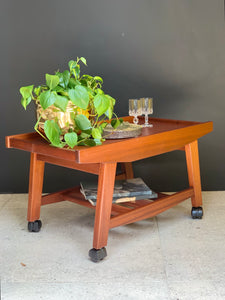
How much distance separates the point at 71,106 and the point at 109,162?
13.4 inches

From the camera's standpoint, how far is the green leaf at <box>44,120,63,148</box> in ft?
6.84

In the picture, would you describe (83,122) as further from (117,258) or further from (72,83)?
(117,258)

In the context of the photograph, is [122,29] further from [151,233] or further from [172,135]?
[151,233]

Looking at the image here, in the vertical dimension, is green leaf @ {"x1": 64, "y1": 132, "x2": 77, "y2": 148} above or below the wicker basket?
below

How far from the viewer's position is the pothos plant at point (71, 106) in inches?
82.1

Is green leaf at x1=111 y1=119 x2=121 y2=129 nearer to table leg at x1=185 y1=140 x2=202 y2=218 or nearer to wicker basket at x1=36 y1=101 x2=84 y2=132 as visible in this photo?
wicker basket at x1=36 y1=101 x2=84 y2=132

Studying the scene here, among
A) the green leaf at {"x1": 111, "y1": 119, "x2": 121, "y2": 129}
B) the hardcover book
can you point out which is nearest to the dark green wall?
the hardcover book

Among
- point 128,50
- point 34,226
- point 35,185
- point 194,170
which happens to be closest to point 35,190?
point 35,185

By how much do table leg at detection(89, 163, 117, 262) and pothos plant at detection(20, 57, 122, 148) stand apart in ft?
0.48

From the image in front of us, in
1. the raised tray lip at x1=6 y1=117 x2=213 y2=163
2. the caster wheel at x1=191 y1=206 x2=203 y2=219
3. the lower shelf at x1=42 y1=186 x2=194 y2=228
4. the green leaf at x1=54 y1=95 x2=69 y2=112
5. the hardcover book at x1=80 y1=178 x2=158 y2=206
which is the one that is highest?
the green leaf at x1=54 y1=95 x2=69 y2=112

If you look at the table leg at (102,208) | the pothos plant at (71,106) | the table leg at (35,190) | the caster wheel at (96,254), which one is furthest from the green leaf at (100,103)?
the caster wheel at (96,254)

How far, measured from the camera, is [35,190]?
8.18 feet

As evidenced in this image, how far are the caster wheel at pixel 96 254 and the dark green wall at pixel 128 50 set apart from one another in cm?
133

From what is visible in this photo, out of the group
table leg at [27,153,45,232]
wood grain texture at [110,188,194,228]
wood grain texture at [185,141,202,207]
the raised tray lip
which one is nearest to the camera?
the raised tray lip
